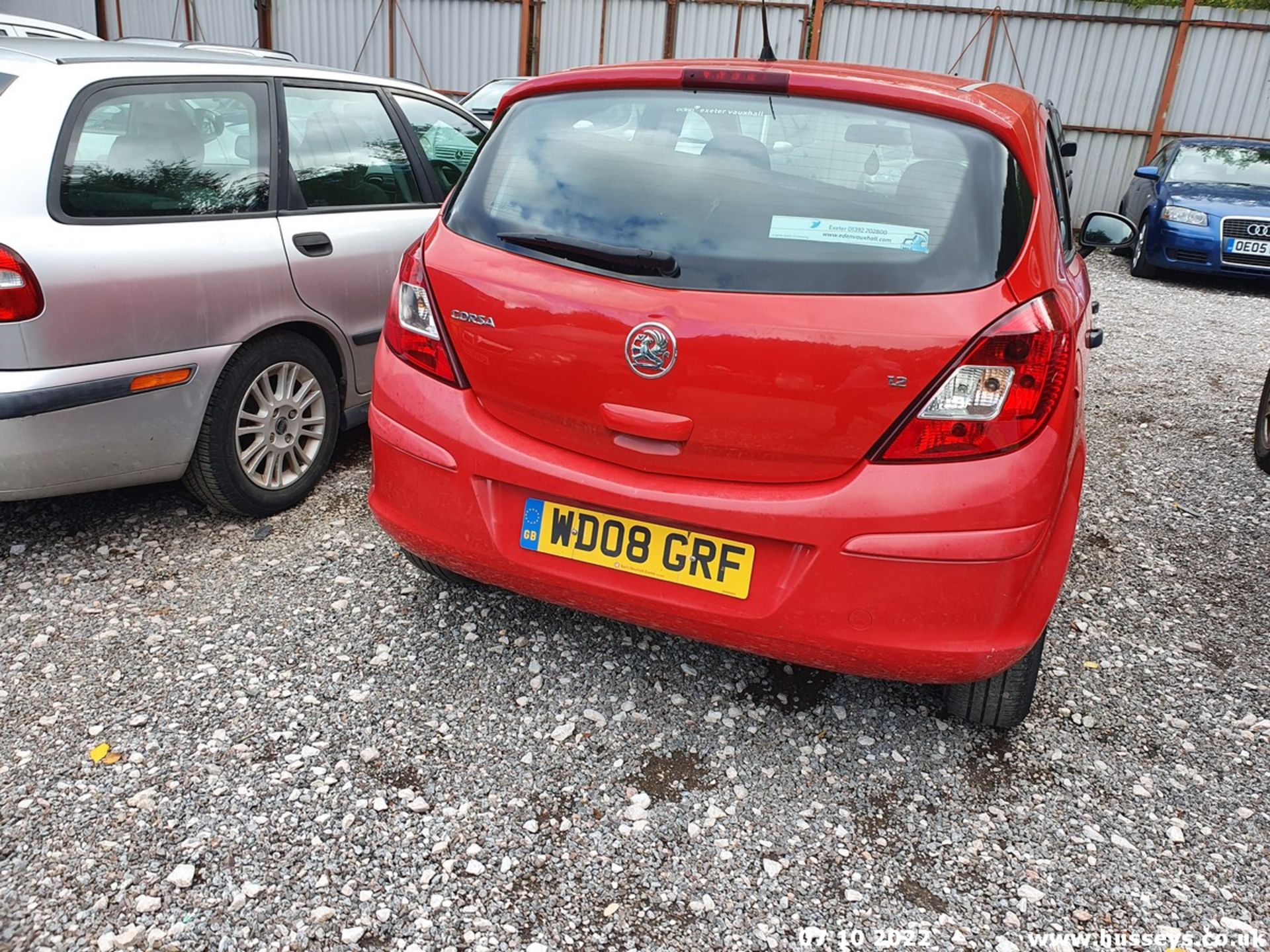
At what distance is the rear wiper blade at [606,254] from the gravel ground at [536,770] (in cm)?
119

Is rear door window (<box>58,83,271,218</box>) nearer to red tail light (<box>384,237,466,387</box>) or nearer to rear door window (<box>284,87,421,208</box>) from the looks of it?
rear door window (<box>284,87,421,208</box>)

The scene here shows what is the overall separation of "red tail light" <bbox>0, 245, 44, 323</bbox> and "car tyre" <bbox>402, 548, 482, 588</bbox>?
1.24 meters

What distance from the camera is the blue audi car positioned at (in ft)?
30.6

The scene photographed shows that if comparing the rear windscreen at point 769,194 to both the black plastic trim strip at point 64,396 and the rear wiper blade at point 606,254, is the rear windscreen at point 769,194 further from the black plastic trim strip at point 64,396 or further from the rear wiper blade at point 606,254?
the black plastic trim strip at point 64,396

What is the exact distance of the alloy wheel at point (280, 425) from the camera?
3.39 metres

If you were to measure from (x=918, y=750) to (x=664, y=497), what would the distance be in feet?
3.30

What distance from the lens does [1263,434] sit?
473cm

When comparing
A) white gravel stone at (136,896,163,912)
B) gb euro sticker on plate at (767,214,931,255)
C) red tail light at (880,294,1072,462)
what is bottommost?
white gravel stone at (136,896,163,912)

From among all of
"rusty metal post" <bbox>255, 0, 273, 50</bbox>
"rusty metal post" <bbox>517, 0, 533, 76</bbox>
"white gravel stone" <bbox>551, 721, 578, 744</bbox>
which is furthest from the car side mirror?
"rusty metal post" <bbox>255, 0, 273, 50</bbox>

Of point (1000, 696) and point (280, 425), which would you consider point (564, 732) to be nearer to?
point (1000, 696)

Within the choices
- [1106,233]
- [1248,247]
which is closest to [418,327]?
[1106,233]

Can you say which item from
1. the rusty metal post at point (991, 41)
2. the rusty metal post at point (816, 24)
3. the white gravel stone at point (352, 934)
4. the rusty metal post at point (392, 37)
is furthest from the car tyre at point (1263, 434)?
the rusty metal post at point (392, 37)

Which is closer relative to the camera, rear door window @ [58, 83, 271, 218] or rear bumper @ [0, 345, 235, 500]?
rear bumper @ [0, 345, 235, 500]

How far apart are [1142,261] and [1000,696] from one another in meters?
9.25
